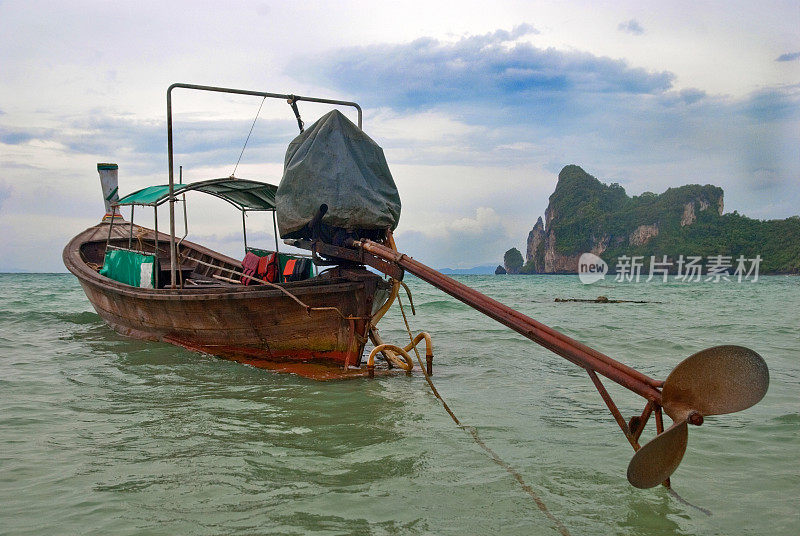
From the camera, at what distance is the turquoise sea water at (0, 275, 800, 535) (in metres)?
3.10

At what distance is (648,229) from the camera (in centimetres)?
8912

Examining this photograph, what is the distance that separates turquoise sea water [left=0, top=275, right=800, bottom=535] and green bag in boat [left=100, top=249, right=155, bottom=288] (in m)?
1.70

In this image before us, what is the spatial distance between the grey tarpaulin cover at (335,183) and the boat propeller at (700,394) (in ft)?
14.0

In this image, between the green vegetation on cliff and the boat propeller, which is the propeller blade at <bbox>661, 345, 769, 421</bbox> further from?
the green vegetation on cliff

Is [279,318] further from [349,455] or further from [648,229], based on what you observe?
[648,229]

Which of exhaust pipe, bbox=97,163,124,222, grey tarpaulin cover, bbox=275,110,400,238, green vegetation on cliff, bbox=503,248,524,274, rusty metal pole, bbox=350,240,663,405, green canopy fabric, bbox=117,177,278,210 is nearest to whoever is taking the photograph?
rusty metal pole, bbox=350,240,663,405

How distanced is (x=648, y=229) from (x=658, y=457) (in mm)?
93989

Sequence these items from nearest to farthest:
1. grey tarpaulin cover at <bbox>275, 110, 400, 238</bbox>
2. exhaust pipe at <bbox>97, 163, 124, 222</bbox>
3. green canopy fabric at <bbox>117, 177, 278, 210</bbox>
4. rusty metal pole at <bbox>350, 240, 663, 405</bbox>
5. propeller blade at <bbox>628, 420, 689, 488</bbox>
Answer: propeller blade at <bbox>628, 420, 689, 488</bbox> < rusty metal pole at <bbox>350, 240, 663, 405</bbox> < grey tarpaulin cover at <bbox>275, 110, 400, 238</bbox> < green canopy fabric at <bbox>117, 177, 278, 210</bbox> < exhaust pipe at <bbox>97, 163, 124, 222</bbox>

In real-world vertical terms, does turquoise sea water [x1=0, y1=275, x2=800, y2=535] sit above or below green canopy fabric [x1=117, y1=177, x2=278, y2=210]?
below

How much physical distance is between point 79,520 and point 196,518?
62 cm

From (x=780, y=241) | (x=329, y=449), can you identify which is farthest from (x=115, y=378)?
(x=780, y=241)

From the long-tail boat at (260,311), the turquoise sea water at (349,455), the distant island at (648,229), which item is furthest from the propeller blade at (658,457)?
the distant island at (648,229)

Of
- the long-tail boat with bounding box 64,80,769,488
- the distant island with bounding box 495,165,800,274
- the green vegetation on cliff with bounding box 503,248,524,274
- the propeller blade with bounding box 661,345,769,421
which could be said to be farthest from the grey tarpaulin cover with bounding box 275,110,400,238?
the green vegetation on cliff with bounding box 503,248,524,274

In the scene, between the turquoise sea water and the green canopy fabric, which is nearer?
the turquoise sea water
